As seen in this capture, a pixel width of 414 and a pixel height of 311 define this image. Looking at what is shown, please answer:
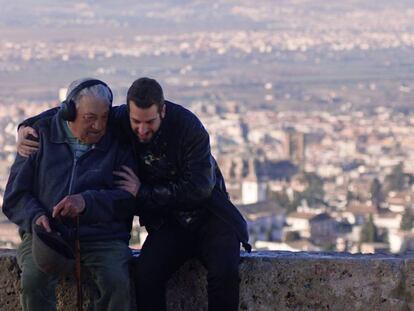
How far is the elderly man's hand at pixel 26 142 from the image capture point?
12.9ft

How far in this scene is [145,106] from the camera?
3840 mm

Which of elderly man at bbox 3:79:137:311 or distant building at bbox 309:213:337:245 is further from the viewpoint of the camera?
distant building at bbox 309:213:337:245

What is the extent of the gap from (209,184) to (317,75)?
85.9 metres

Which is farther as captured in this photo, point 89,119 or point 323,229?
point 323,229

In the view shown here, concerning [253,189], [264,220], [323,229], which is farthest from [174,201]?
[253,189]

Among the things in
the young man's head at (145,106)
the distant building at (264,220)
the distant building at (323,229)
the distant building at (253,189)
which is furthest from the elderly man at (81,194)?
the distant building at (253,189)

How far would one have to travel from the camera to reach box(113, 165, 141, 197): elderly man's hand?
3.93 meters

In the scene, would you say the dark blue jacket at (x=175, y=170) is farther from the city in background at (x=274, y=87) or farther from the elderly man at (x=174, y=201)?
the city in background at (x=274, y=87)

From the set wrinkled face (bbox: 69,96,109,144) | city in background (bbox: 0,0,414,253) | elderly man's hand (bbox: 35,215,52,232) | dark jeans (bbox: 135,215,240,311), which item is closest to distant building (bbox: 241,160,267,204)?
city in background (bbox: 0,0,414,253)

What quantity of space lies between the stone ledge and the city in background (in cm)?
847

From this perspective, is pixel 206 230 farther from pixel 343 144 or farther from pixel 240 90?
pixel 240 90

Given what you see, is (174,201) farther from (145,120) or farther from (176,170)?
(145,120)

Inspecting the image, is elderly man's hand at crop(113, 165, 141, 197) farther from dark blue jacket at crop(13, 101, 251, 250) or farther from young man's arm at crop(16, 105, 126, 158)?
young man's arm at crop(16, 105, 126, 158)

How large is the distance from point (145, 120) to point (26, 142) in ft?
1.22
